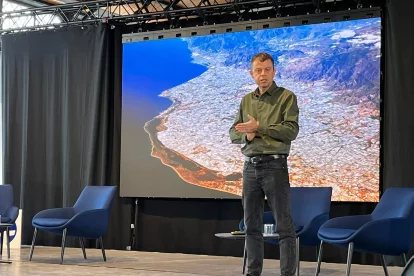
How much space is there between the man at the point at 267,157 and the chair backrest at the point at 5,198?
4.66m

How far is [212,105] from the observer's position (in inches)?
305

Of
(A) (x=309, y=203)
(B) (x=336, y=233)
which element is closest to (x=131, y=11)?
(A) (x=309, y=203)

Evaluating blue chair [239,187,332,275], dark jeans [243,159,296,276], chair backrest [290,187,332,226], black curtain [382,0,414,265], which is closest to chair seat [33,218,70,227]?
blue chair [239,187,332,275]

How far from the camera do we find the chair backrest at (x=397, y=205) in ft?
16.6

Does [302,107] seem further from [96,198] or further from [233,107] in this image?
[96,198]

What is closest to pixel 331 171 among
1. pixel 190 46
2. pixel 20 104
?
pixel 190 46

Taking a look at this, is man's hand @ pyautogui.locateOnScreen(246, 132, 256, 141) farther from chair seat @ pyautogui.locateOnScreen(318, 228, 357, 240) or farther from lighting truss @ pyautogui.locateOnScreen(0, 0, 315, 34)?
lighting truss @ pyautogui.locateOnScreen(0, 0, 315, 34)

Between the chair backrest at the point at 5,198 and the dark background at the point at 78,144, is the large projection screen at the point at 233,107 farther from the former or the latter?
the chair backrest at the point at 5,198

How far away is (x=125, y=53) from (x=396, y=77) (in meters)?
3.29

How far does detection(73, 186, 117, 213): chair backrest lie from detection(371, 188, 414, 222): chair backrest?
102 inches

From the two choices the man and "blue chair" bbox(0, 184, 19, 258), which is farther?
"blue chair" bbox(0, 184, 19, 258)

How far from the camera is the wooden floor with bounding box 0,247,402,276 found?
18.6 ft

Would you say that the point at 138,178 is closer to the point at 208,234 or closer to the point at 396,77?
the point at 208,234

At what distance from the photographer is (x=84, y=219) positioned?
640cm
